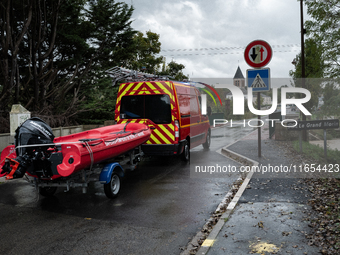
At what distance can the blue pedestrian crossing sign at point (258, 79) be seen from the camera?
10.6 m

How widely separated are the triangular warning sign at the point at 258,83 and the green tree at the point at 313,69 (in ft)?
14.6

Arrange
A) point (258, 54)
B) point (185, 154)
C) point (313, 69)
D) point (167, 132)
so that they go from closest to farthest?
point (167, 132)
point (258, 54)
point (185, 154)
point (313, 69)

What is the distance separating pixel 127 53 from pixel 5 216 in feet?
58.5

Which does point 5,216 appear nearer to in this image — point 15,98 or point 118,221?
point 118,221

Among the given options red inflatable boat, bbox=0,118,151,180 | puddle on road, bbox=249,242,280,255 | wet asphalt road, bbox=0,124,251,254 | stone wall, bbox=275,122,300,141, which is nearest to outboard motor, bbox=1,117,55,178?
red inflatable boat, bbox=0,118,151,180

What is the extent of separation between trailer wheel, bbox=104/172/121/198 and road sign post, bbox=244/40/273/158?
5.51 m

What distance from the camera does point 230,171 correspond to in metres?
9.70

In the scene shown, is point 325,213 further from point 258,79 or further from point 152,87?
point 152,87

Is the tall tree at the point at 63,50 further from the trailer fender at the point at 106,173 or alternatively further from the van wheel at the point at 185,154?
the trailer fender at the point at 106,173

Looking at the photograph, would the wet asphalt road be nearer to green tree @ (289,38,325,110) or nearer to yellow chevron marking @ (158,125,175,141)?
yellow chevron marking @ (158,125,175,141)

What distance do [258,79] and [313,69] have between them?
11.1 meters

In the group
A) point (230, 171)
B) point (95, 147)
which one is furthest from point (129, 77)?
point (95, 147)

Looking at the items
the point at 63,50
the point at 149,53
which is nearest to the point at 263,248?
the point at 63,50

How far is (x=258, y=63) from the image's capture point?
35.1 feet
